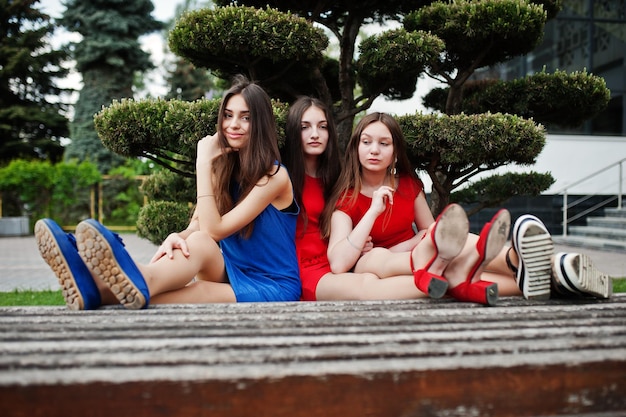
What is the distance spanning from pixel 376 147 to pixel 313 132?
0.36m

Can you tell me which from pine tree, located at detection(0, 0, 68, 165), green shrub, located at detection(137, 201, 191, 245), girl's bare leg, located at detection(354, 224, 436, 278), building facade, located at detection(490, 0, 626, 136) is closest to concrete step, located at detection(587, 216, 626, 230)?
building facade, located at detection(490, 0, 626, 136)

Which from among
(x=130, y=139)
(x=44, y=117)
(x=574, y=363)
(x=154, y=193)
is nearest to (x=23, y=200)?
(x=44, y=117)

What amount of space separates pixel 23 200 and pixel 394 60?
12714 millimetres

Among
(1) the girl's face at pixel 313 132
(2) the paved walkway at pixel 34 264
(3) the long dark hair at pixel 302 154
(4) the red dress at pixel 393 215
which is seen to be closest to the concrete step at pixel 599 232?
(2) the paved walkway at pixel 34 264

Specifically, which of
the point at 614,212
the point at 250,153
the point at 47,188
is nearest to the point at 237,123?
the point at 250,153

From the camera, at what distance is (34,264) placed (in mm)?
7328

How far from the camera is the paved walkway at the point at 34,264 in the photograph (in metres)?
5.53

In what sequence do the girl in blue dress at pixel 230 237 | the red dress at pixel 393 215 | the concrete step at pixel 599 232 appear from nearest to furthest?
the girl in blue dress at pixel 230 237
the red dress at pixel 393 215
the concrete step at pixel 599 232

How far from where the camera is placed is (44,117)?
18391mm

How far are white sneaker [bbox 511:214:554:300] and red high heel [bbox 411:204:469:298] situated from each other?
0.25 meters

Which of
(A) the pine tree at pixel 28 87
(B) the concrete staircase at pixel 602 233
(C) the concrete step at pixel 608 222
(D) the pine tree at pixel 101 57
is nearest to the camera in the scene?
(B) the concrete staircase at pixel 602 233

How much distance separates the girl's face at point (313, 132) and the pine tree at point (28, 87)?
18.1 metres

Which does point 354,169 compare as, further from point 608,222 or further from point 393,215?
point 608,222

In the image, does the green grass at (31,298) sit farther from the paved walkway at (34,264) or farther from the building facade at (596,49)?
the building facade at (596,49)
